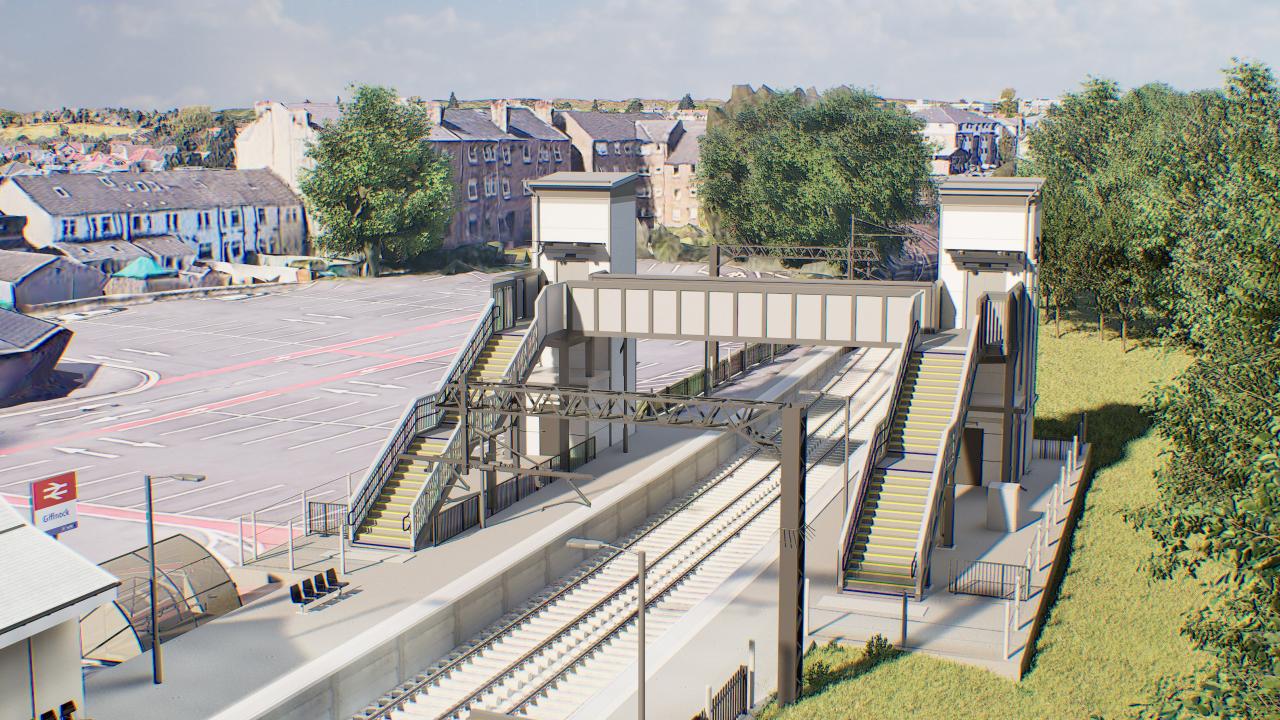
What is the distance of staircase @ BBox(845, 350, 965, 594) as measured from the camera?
34531 mm

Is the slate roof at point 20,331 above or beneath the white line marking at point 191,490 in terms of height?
above

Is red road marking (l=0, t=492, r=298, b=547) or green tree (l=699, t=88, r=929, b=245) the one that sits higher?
green tree (l=699, t=88, r=929, b=245)

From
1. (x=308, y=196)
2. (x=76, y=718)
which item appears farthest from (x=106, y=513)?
(x=308, y=196)

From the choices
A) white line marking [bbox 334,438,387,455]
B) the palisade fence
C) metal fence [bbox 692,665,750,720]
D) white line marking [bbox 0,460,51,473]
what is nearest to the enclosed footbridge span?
metal fence [bbox 692,665,750,720]

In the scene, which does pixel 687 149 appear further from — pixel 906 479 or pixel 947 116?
pixel 906 479

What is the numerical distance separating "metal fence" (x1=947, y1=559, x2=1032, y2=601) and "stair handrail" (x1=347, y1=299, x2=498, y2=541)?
665 inches

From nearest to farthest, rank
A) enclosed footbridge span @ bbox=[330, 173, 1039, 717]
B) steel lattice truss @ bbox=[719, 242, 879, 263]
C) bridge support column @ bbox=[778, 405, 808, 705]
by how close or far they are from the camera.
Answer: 1. bridge support column @ bbox=[778, 405, 808, 705]
2. enclosed footbridge span @ bbox=[330, 173, 1039, 717]
3. steel lattice truss @ bbox=[719, 242, 879, 263]

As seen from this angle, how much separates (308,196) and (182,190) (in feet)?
36.9

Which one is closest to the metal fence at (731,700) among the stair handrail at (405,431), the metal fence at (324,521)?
the stair handrail at (405,431)

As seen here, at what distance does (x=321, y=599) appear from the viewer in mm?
34031

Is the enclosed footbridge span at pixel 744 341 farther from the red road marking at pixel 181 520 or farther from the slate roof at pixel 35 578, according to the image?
the slate roof at pixel 35 578

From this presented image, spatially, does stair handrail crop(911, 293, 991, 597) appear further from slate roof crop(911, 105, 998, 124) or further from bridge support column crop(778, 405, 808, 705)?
slate roof crop(911, 105, 998, 124)

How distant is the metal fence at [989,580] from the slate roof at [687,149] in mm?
111292

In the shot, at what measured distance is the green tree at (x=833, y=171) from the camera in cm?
9981
